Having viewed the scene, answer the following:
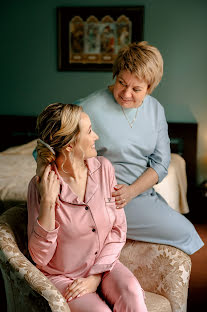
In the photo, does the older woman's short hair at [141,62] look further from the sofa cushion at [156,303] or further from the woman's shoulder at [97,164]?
the sofa cushion at [156,303]

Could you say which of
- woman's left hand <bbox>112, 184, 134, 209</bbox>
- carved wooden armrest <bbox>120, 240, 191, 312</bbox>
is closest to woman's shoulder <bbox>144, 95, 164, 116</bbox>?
woman's left hand <bbox>112, 184, 134, 209</bbox>

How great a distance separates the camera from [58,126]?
52.8 inches

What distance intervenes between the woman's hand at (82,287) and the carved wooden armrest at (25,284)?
0.42 feet

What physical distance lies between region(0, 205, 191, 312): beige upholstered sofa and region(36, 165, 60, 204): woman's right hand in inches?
8.1

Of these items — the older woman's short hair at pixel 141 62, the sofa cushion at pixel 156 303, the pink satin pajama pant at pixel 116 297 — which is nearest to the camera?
the pink satin pajama pant at pixel 116 297

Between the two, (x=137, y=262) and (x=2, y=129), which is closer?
(x=137, y=262)

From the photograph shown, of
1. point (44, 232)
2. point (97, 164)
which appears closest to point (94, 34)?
point (97, 164)

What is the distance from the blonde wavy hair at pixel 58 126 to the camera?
1.34 meters

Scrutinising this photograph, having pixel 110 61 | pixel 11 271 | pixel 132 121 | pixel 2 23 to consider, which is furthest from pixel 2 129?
pixel 11 271

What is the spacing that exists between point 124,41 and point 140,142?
268 cm

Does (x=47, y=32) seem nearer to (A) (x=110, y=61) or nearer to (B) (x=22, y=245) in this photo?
(A) (x=110, y=61)

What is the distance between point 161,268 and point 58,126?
753 millimetres

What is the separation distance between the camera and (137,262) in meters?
1.64

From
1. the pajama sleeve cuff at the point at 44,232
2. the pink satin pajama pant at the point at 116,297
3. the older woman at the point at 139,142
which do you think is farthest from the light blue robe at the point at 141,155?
the pajama sleeve cuff at the point at 44,232
